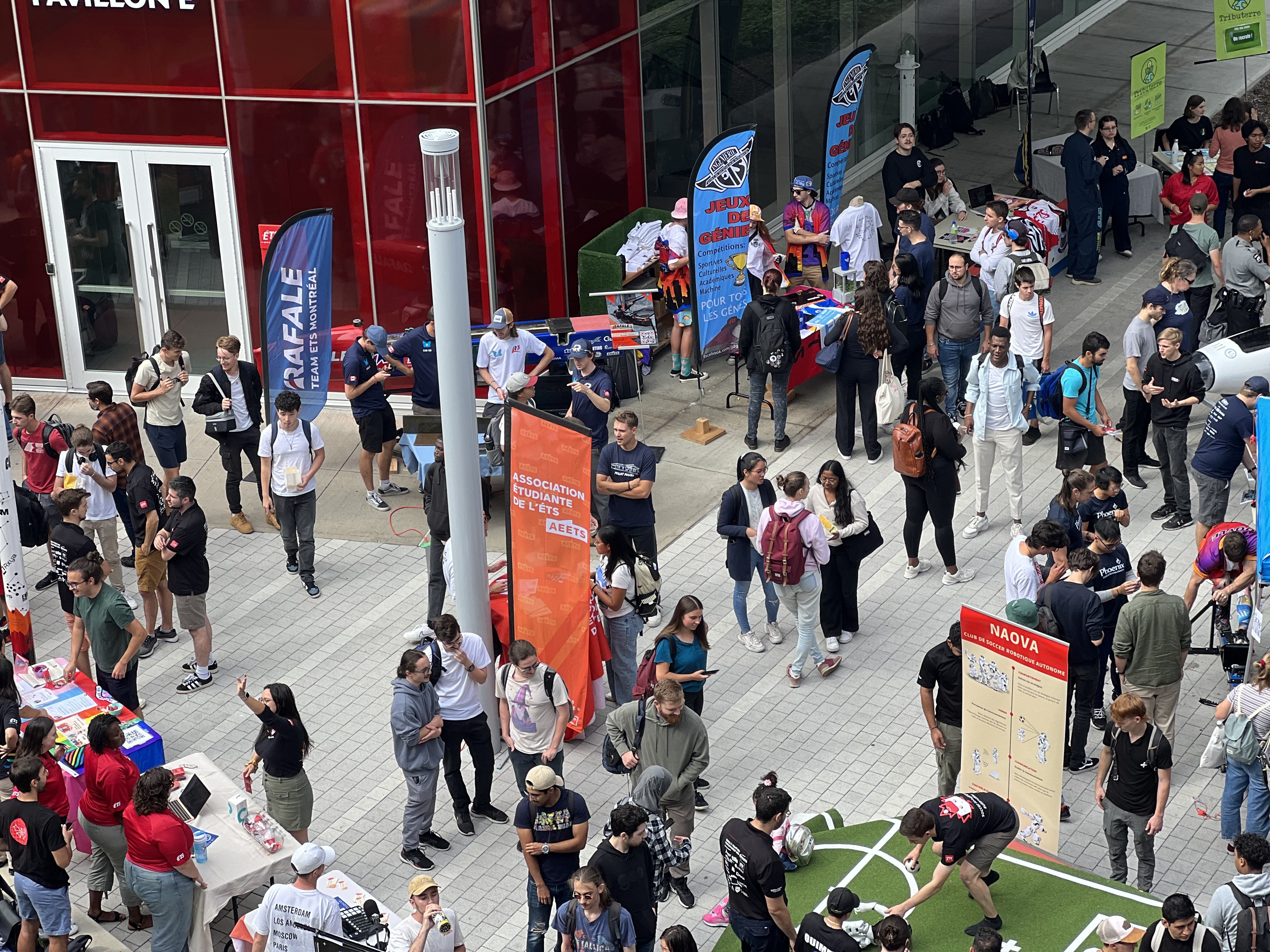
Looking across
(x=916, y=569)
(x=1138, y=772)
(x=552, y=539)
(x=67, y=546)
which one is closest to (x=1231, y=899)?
(x=1138, y=772)

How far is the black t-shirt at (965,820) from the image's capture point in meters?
9.62

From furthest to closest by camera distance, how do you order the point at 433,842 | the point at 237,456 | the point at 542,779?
the point at 237,456, the point at 433,842, the point at 542,779

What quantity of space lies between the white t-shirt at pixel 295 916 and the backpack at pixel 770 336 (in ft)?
25.2

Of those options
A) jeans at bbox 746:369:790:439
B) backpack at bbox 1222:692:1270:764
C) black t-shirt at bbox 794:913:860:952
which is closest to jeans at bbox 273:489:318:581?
jeans at bbox 746:369:790:439

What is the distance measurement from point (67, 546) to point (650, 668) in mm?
4534

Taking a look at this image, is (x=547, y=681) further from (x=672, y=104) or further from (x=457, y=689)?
(x=672, y=104)

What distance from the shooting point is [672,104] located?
1975 centimetres

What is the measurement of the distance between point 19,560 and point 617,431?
15.1 ft

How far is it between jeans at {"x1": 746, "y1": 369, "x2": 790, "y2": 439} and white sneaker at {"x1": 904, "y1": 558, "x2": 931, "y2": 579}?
7.54 feet

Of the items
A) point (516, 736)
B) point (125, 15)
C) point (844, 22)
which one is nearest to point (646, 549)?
point (516, 736)

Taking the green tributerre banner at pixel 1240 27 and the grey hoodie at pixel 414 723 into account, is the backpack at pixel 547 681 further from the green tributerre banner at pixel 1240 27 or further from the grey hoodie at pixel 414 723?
the green tributerre banner at pixel 1240 27

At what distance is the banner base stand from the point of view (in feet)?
54.5

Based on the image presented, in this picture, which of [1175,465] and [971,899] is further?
[1175,465]

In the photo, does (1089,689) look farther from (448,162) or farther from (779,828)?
(448,162)
